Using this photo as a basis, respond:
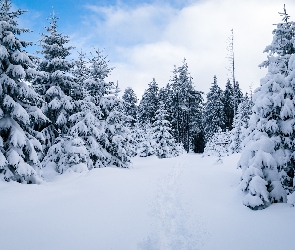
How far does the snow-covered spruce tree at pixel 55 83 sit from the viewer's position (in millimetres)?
18016

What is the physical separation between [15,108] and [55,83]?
6.92 metres

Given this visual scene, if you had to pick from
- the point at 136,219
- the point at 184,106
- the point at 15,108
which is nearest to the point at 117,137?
the point at 15,108

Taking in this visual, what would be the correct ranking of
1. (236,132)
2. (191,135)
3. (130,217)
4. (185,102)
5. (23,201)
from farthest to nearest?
(191,135) → (185,102) → (236,132) → (23,201) → (130,217)

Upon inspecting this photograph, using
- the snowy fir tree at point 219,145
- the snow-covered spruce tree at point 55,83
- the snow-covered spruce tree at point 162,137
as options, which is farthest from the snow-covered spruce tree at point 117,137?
the snowy fir tree at point 219,145

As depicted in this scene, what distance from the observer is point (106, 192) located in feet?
39.6

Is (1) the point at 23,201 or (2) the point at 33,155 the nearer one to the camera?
(1) the point at 23,201

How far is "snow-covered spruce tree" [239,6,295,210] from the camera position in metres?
8.62

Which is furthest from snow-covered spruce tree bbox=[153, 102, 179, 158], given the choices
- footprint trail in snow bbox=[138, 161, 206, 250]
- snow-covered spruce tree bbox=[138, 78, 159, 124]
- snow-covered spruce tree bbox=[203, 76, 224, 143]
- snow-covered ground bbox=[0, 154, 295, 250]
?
footprint trail in snow bbox=[138, 161, 206, 250]

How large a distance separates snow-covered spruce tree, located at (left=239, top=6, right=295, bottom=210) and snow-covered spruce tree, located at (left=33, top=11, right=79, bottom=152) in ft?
43.0

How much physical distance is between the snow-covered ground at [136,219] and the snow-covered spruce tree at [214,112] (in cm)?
4446

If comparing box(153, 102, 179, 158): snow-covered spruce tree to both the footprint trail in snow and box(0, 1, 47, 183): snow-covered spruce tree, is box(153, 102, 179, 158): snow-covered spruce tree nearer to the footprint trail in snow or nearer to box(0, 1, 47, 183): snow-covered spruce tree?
box(0, 1, 47, 183): snow-covered spruce tree

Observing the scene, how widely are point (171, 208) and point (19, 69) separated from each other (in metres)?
10.0

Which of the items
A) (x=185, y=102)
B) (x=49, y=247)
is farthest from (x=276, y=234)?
(x=185, y=102)

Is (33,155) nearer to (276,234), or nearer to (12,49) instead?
(12,49)
